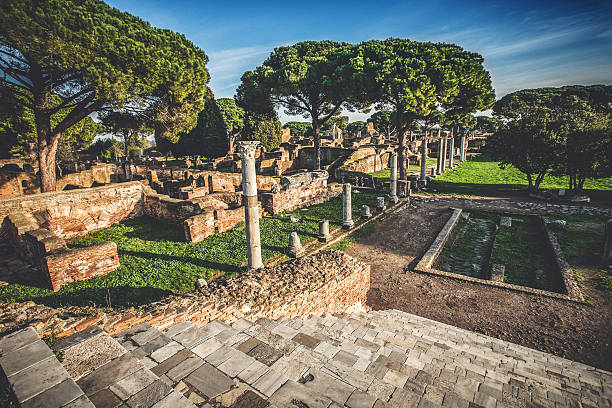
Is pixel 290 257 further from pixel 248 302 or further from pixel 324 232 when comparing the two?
pixel 248 302

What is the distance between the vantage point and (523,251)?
11.2 m

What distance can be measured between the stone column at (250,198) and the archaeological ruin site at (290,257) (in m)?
0.07

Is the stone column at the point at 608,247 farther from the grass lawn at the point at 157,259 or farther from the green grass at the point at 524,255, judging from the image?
the grass lawn at the point at 157,259

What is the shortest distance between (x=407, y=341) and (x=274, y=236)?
24.5 ft

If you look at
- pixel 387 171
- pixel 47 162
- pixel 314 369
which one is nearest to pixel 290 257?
pixel 314 369

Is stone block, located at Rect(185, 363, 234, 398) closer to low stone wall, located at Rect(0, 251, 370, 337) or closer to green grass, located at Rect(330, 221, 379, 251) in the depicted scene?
low stone wall, located at Rect(0, 251, 370, 337)

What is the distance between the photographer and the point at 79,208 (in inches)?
461

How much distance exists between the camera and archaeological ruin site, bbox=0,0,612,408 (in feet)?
10.4

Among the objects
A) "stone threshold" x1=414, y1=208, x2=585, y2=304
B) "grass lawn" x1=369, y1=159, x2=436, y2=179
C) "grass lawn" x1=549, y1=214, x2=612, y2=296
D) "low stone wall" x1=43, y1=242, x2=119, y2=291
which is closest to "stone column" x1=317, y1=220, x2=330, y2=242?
"stone threshold" x1=414, y1=208, x2=585, y2=304

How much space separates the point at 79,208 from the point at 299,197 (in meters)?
10.0

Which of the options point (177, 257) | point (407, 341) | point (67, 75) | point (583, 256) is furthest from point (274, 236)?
point (67, 75)

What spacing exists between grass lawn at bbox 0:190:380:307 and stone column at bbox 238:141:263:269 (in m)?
0.77

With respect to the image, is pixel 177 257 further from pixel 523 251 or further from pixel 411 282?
pixel 523 251

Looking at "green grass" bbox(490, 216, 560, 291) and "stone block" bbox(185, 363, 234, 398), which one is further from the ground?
"stone block" bbox(185, 363, 234, 398)
